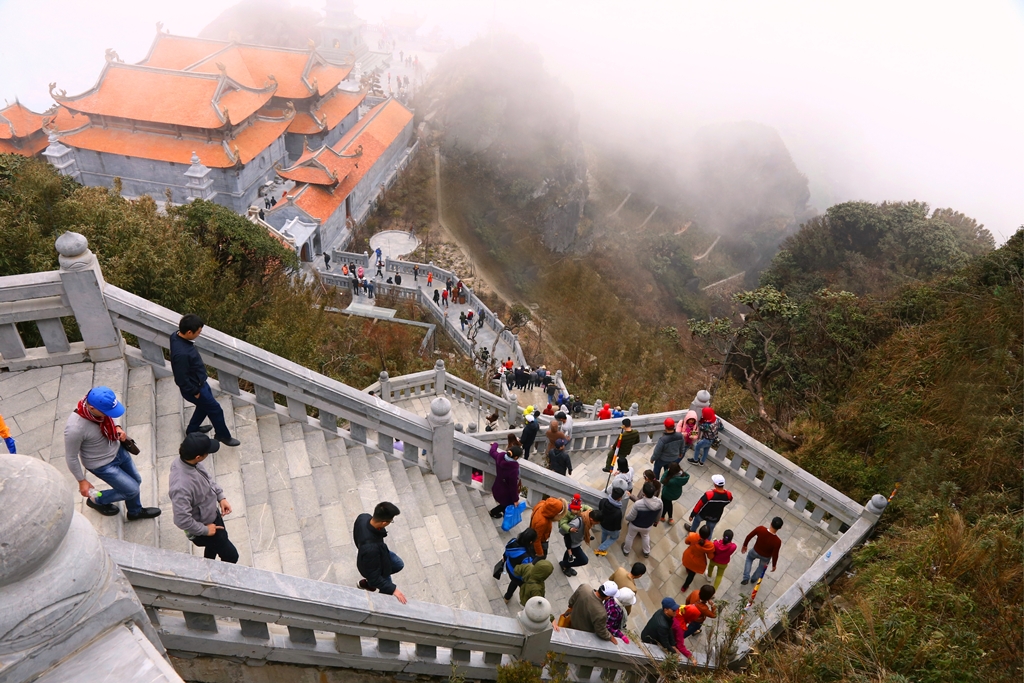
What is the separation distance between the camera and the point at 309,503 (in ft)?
21.7

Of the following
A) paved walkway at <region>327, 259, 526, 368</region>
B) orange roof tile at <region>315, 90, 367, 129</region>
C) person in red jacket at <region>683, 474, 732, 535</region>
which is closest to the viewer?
person in red jacket at <region>683, 474, 732, 535</region>

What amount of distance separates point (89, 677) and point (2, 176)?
39.5ft

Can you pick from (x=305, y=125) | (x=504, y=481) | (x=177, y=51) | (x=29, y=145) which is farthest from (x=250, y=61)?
(x=504, y=481)

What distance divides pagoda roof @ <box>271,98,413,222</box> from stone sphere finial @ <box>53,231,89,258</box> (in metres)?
30.5

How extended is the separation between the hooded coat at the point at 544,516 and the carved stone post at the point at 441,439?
59.6 inches

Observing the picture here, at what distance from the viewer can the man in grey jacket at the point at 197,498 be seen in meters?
4.80

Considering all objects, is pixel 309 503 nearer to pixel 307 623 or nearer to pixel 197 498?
pixel 197 498

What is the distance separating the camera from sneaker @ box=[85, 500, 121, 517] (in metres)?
5.16

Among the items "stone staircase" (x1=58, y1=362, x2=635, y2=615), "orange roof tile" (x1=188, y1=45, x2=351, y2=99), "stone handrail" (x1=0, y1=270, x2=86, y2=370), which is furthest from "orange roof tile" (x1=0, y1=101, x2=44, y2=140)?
"stone staircase" (x1=58, y1=362, x2=635, y2=615)

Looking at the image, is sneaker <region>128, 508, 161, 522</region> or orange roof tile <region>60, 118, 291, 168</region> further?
orange roof tile <region>60, 118, 291, 168</region>

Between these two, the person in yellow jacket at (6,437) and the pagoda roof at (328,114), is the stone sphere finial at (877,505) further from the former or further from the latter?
the pagoda roof at (328,114)

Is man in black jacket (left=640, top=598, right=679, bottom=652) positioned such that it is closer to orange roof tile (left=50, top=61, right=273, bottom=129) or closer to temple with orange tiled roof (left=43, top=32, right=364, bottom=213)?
temple with orange tiled roof (left=43, top=32, right=364, bottom=213)

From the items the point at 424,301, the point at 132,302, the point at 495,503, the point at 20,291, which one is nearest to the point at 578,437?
the point at 495,503

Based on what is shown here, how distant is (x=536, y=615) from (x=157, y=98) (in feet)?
138
